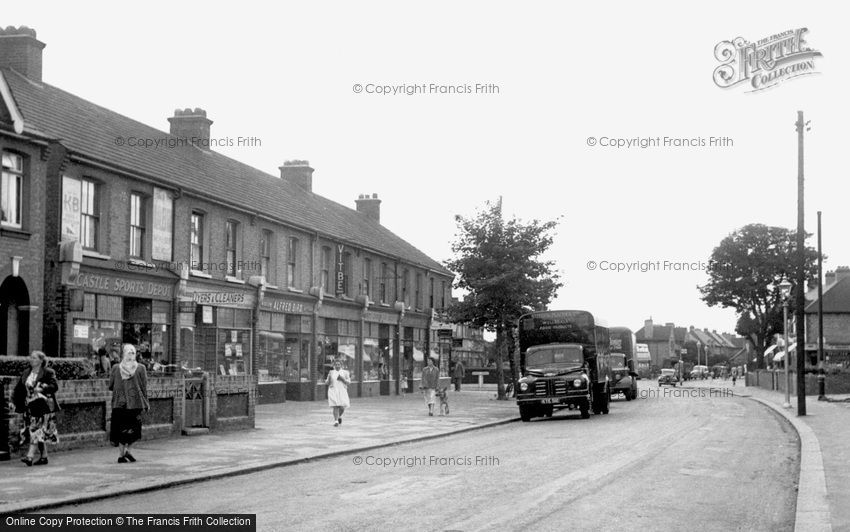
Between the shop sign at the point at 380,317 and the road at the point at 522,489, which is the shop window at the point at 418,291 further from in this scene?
the road at the point at 522,489

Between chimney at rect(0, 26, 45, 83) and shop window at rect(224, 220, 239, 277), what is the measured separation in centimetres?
775

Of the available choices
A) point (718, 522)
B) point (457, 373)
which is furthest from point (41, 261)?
point (457, 373)

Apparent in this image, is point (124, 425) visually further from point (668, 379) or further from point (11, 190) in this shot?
point (668, 379)

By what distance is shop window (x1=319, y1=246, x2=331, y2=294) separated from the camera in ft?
128

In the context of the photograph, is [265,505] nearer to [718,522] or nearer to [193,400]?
[718,522]

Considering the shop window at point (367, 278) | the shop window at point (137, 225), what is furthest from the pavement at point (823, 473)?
the shop window at point (367, 278)

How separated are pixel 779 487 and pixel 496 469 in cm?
383

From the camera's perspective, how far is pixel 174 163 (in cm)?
3066

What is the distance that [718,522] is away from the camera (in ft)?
31.7

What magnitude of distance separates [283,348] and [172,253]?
8147 millimetres

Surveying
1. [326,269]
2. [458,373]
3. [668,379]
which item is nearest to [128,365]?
[326,269]

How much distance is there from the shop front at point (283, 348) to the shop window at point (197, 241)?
3.79 meters

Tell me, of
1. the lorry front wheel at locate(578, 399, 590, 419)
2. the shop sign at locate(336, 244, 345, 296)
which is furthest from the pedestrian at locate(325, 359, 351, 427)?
the shop sign at locate(336, 244, 345, 296)

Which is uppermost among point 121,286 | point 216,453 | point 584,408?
point 121,286
